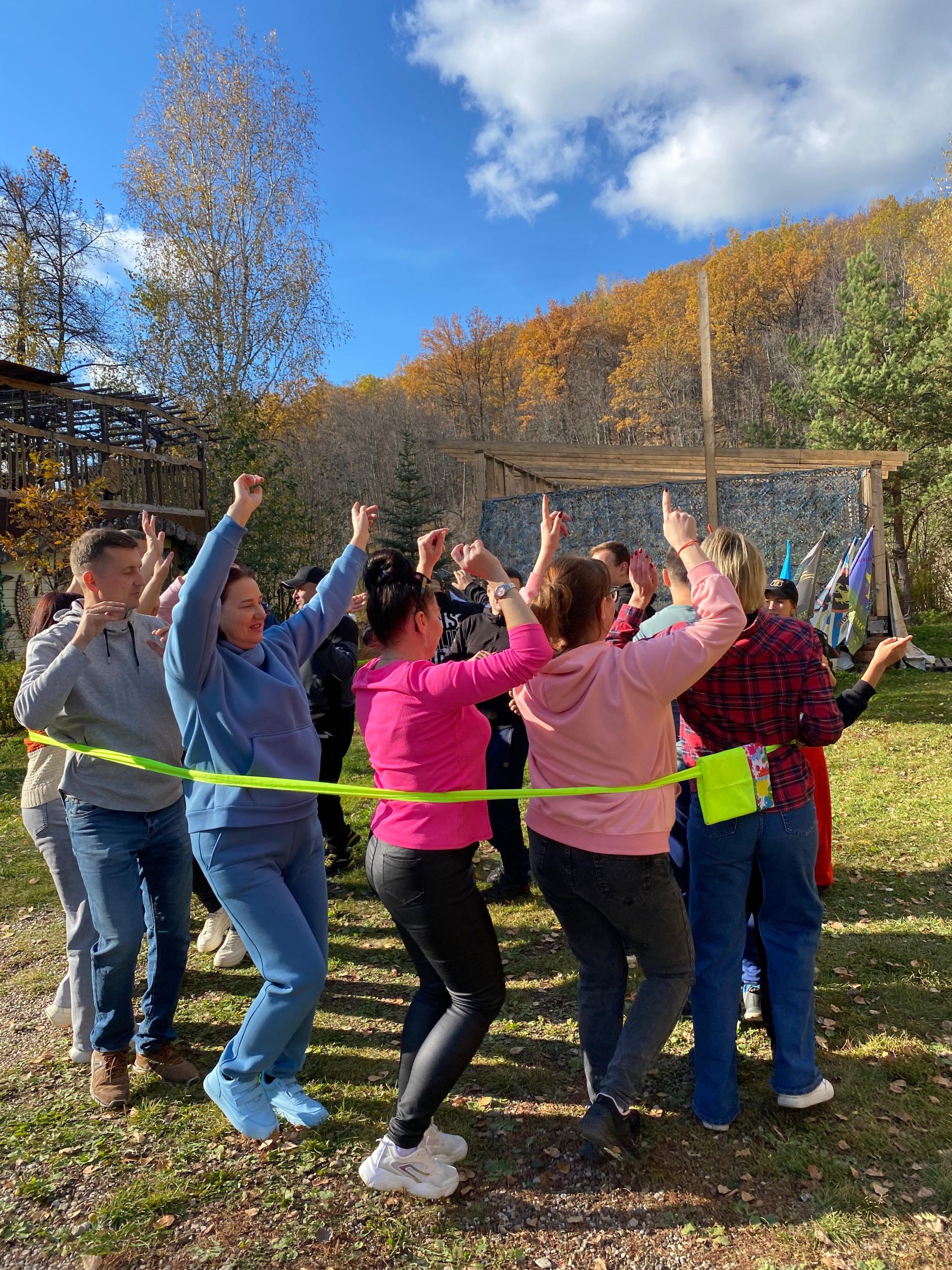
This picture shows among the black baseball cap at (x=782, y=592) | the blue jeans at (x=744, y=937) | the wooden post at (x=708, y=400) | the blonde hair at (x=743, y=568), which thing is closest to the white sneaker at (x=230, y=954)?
the blue jeans at (x=744, y=937)

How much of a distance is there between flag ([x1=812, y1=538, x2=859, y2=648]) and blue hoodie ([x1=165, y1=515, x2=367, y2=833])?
11331mm

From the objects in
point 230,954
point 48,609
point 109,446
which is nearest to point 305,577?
point 48,609

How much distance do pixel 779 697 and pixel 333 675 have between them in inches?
→ 135

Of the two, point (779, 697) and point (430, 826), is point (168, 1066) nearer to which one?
point (430, 826)

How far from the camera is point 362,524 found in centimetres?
324

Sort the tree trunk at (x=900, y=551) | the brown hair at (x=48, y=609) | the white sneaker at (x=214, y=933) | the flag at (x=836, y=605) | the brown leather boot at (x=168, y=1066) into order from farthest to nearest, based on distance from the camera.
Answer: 1. the tree trunk at (x=900, y=551)
2. the flag at (x=836, y=605)
3. the white sneaker at (x=214, y=933)
4. the brown hair at (x=48, y=609)
5. the brown leather boot at (x=168, y=1066)

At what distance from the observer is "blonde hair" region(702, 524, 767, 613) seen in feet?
9.35

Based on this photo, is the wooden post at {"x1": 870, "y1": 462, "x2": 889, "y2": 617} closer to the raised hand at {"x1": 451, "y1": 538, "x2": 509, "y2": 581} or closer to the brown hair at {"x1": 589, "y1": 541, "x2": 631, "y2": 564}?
the brown hair at {"x1": 589, "y1": 541, "x2": 631, "y2": 564}

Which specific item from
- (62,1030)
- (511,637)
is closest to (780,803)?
(511,637)

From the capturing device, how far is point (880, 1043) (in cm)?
347

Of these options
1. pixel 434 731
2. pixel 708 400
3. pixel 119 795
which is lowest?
pixel 119 795

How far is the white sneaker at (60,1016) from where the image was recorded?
404 cm

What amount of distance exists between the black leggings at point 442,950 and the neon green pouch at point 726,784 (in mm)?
855

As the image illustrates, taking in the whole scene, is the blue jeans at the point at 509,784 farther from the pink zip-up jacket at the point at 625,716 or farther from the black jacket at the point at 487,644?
the pink zip-up jacket at the point at 625,716
